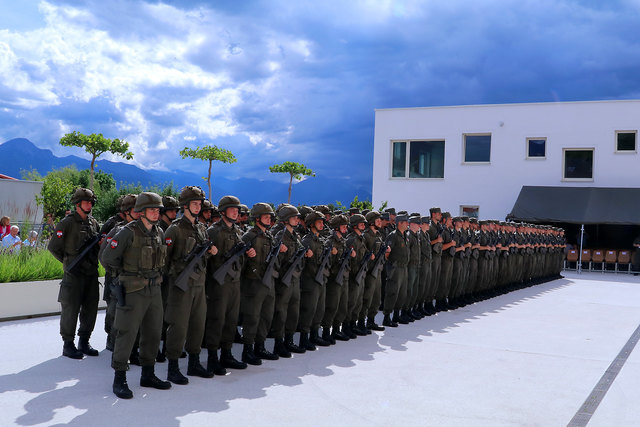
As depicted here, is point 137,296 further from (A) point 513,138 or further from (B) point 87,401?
(A) point 513,138

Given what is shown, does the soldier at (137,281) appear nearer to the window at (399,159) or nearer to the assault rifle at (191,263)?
the assault rifle at (191,263)

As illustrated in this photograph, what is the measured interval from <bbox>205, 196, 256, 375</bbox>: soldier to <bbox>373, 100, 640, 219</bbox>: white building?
23.7m

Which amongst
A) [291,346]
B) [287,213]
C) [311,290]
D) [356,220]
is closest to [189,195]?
[287,213]

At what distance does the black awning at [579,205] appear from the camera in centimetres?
2495

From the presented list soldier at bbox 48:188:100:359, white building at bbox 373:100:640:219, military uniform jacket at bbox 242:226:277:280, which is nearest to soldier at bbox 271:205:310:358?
military uniform jacket at bbox 242:226:277:280

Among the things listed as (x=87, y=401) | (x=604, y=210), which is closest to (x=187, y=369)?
(x=87, y=401)

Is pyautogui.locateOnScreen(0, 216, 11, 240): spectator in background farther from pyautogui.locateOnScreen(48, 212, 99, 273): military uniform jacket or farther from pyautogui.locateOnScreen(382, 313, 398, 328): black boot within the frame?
pyautogui.locateOnScreen(382, 313, 398, 328): black boot

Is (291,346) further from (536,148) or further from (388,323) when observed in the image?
(536,148)

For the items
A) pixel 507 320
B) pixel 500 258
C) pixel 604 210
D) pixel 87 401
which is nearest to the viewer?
pixel 87 401

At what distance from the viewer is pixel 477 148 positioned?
29.4m

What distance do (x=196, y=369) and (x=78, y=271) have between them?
2.14 metres

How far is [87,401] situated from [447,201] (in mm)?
25455

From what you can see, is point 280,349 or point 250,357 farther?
point 280,349

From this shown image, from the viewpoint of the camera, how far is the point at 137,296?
224 inches
